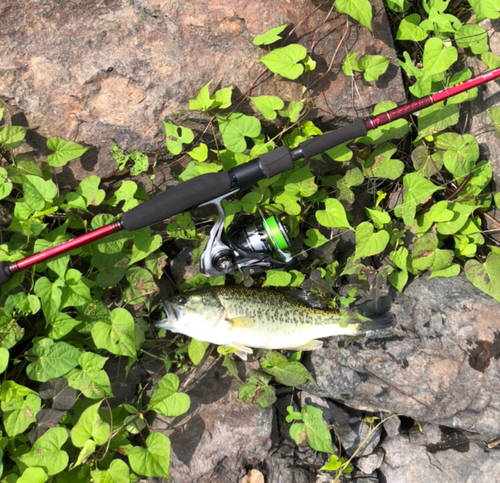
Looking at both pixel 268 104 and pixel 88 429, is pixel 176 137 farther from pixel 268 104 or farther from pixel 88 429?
pixel 88 429

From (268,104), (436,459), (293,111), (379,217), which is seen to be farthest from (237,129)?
(436,459)

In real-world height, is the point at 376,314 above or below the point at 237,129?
below

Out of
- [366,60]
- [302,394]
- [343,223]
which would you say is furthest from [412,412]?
[366,60]

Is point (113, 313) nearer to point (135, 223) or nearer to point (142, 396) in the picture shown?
point (135, 223)

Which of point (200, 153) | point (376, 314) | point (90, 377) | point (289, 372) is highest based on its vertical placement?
point (200, 153)

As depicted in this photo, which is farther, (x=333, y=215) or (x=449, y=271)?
(x=449, y=271)

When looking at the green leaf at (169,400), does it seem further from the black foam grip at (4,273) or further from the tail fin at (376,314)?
the tail fin at (376,314)

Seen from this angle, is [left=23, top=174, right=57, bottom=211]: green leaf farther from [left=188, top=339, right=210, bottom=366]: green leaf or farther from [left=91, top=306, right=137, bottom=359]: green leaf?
[left=188, top=339, right=210, bottom=366]: green leaf
